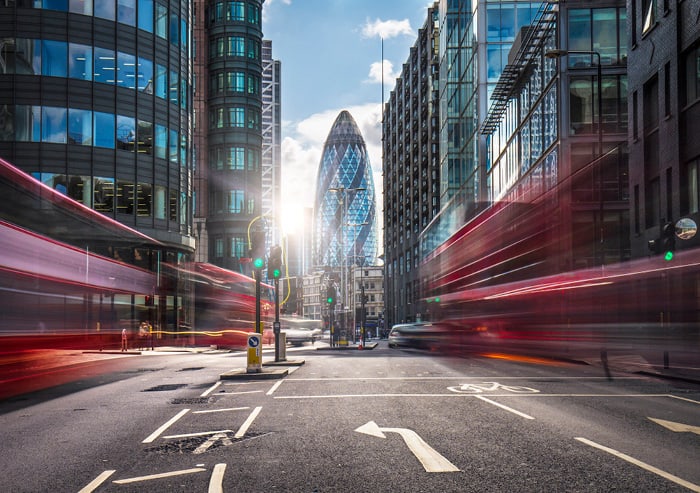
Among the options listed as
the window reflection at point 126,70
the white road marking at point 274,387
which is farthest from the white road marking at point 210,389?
the window reflection at point 126,70

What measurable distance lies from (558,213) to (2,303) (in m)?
13.0

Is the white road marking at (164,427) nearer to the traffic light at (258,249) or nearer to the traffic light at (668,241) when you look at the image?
the traffic light at (258,249)

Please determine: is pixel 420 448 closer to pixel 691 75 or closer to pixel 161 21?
pixel 691 75

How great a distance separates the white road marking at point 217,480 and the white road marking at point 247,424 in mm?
2066

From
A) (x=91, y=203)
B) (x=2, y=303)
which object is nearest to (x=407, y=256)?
(x=91, y=203)

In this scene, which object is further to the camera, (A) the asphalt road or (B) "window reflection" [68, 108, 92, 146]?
(B) "window reflection" [68, 108, 92, 146]

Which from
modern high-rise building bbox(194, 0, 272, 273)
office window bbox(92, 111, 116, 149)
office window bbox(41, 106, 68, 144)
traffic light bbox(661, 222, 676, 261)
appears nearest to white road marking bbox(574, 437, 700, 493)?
traffic light bbox(661, 222, 676, 261)

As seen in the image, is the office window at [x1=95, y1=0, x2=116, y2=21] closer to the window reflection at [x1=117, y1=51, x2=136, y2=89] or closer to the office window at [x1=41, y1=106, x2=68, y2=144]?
the window reflection at [x1=117, y1=51, x2=136, y2=89]

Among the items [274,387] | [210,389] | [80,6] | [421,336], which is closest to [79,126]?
[80,6]

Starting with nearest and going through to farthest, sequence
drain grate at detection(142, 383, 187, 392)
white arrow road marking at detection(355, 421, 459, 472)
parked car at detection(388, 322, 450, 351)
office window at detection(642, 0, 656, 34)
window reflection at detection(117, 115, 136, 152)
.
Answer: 1. white arrow road marking at detection(355, 421, 459, 472)
2. drain grate at detection(142, 383, 187, 392)
3. office window at detection(642, 0, 656, 34)
4. parked car at detection(388, 322, 450, 351)
5. window reflection at detection(117, 115, 136, 152)

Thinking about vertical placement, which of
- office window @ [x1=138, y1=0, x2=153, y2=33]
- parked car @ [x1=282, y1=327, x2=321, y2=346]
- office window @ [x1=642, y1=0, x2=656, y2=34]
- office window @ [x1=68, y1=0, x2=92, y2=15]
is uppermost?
office window @ [x1=138, y1=0, x2=153, y2=33]

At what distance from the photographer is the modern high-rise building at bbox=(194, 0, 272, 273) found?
259 feet

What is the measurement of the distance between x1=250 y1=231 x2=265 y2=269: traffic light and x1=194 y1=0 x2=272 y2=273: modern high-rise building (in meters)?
57.6

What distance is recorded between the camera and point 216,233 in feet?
259
